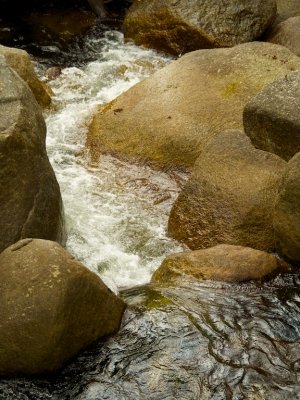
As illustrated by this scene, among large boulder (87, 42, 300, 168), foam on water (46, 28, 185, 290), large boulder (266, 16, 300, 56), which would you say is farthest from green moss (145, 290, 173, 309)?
large boulder (266, 16, 300, 56)

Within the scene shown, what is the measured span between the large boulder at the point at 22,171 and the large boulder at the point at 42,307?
0.49 metres

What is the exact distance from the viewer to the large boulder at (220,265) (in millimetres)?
5723

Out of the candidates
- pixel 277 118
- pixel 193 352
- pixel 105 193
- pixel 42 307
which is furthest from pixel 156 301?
pixel 277 118

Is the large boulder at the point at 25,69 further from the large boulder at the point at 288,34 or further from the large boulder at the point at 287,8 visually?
the large boulder at the point at 287,8

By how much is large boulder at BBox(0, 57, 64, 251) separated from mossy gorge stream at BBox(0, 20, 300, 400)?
2.79 ft

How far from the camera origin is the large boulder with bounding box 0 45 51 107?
341 inches

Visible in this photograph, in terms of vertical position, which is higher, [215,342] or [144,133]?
[215,342]

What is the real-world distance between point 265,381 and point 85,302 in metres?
1.36

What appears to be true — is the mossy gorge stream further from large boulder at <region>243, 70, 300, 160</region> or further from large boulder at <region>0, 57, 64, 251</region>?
large boulder at <region>243, 70, 300, 160</region>

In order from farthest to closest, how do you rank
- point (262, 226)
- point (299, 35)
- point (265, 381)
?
point (299, 35) → point (262, 226) → point (265, 381)

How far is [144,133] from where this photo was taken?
8109 millimetres

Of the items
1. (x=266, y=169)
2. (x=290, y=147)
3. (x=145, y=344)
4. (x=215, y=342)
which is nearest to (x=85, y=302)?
(x=145, y=344)

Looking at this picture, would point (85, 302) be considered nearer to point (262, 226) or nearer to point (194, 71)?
point (262, 226)

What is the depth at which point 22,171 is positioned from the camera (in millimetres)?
5266
